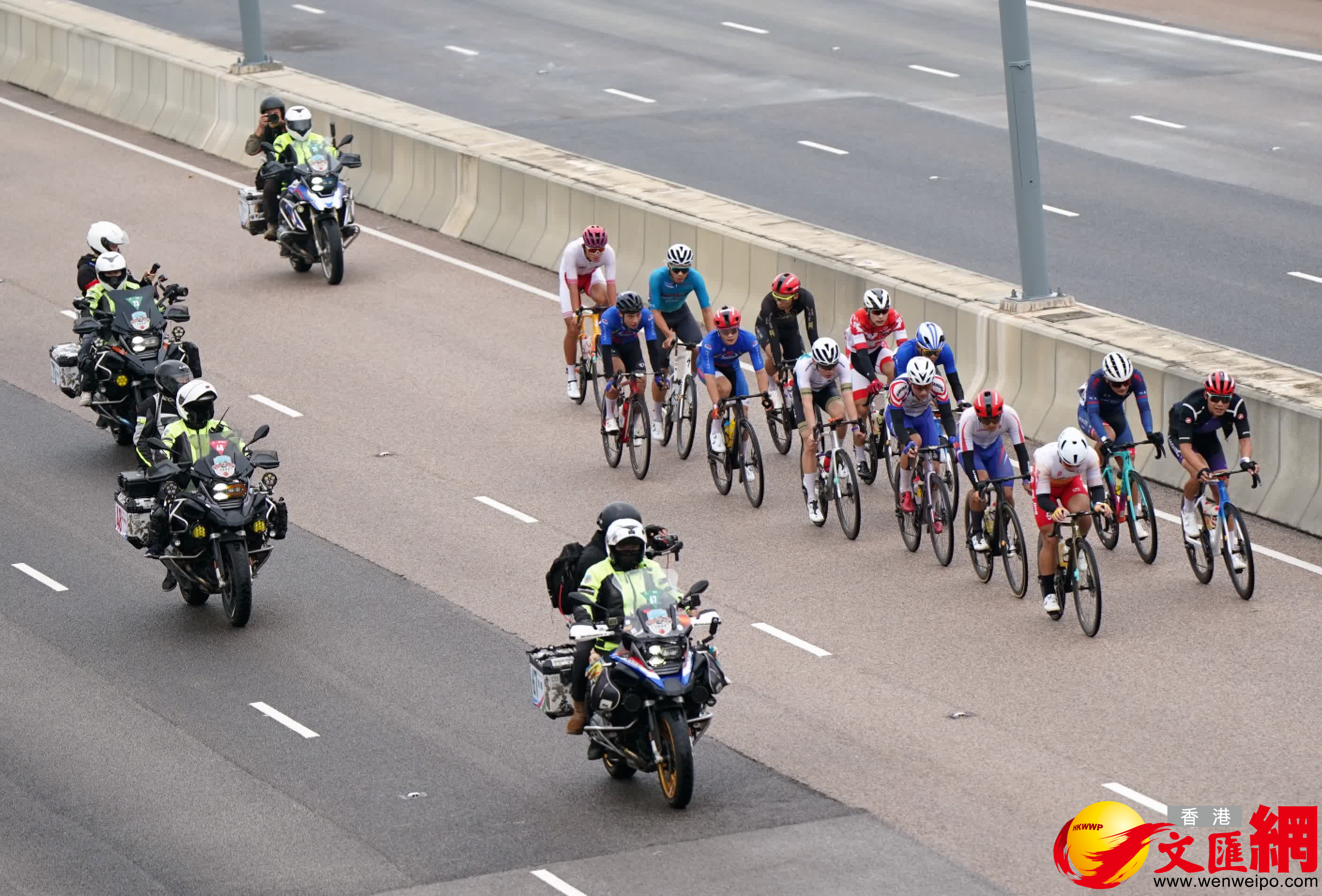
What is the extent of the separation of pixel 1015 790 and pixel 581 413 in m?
9.79

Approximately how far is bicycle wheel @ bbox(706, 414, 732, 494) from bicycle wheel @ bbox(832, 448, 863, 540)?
135 cm

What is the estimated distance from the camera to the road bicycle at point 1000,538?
17438mm

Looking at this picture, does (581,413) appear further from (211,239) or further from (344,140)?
(211,239)

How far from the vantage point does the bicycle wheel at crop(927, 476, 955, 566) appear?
18.2m

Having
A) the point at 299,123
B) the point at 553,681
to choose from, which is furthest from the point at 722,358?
the point at 299,123


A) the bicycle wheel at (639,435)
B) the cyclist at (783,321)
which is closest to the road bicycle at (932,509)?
the cyclist at (783,321)

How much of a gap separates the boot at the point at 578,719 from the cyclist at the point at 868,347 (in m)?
6.67

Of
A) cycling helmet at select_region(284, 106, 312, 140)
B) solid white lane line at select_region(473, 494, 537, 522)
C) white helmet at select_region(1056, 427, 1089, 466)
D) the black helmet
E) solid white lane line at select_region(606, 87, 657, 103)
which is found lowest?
solid white lane line at select_region(473, 494, 537, 522)

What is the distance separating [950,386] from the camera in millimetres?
19516

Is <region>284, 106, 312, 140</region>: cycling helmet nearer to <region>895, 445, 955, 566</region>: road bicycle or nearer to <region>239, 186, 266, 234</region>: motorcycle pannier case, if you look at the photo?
<region>239, 186, 266, 234</region>: motorcycle pannier case

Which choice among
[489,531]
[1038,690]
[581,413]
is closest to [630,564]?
[1038,690]

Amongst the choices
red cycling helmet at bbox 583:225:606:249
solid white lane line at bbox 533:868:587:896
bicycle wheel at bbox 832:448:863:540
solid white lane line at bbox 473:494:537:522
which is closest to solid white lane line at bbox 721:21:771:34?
red cycling helmet at bbox 583:225:606:249

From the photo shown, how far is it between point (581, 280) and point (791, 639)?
717 centimetres

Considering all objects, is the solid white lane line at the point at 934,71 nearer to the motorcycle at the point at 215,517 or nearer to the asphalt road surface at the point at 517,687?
the asphalt road surface at the point at 517,687
